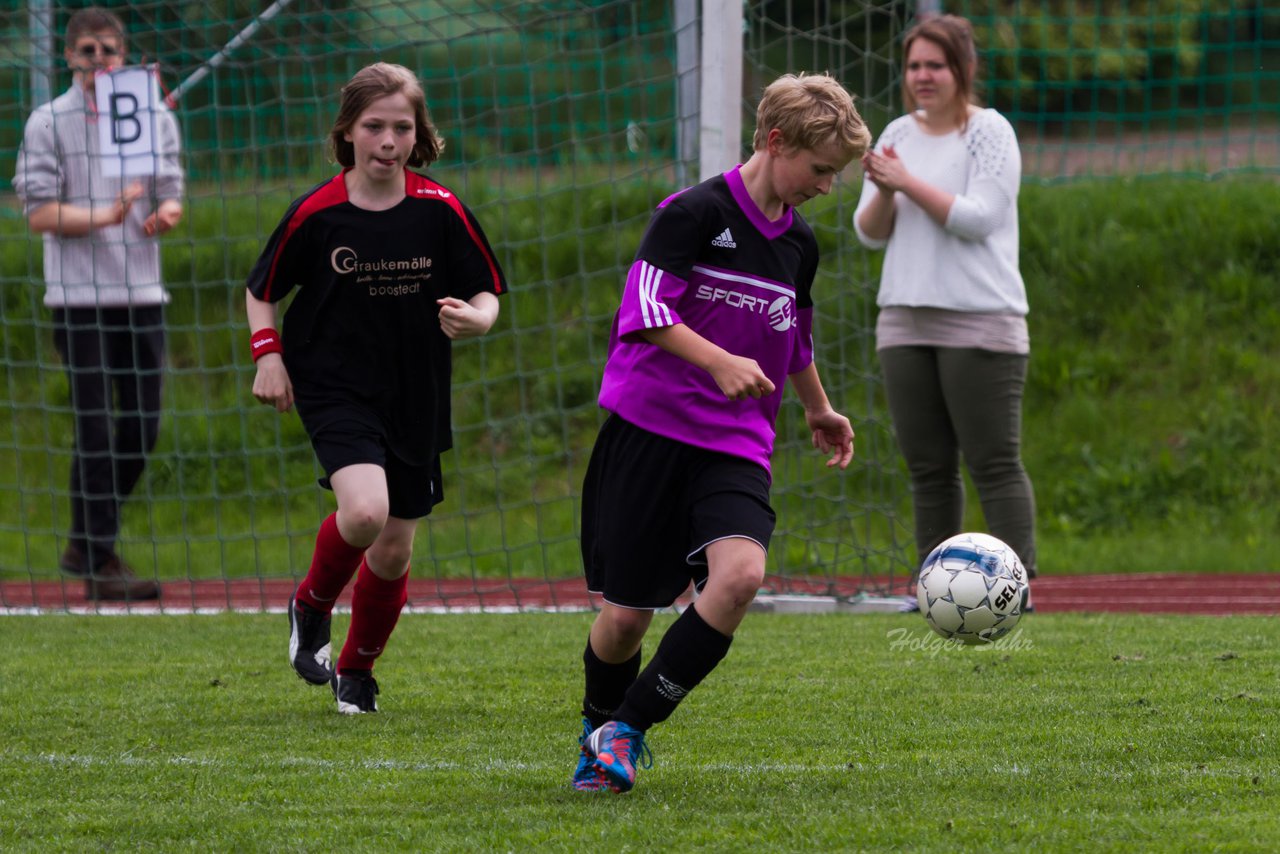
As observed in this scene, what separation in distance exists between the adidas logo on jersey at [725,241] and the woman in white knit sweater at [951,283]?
2.53 metres

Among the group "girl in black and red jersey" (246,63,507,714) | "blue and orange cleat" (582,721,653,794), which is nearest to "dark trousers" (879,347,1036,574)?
"girl in black and red jersey" (246,63,507,714)

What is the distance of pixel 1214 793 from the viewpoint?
3.14m

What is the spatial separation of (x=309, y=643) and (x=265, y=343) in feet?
2.86

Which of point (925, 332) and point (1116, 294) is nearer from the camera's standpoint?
point (925, 332)

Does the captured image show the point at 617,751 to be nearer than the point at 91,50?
Yes

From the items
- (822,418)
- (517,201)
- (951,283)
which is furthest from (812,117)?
(517,201)

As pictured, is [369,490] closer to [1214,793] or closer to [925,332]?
[1214,793]

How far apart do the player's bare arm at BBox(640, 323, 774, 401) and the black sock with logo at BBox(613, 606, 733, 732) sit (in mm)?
478

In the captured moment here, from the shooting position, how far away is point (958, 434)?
Answer: 19.8 feet

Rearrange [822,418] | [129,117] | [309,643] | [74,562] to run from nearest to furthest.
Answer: [822,418]
[309,643]
[129,117]
[74,562]

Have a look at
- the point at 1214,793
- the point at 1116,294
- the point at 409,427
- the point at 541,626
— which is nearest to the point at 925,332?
the point at 541,626

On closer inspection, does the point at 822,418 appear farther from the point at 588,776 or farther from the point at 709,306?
the point at 588,776

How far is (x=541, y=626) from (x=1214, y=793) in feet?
10.7

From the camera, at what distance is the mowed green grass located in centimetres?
296
